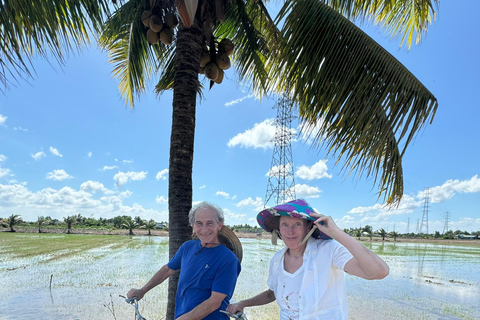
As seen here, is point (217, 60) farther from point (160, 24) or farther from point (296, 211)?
point (296, 211)

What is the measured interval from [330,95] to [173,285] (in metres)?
2.88

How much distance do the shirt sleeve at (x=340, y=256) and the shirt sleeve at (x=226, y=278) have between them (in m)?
0.78

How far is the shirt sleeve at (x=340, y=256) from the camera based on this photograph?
2.07 meters

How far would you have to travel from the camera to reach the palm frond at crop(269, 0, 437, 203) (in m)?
3.64

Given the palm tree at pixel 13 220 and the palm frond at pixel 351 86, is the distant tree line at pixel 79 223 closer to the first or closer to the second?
the palm tree at pixel 13 220

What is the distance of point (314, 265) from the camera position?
2145 mm

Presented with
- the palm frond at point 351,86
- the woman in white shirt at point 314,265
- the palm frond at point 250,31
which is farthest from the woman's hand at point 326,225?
the palm frond at point 250,31

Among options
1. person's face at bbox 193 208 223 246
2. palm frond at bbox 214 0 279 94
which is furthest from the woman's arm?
palm frond at bbox 214 0 279 94

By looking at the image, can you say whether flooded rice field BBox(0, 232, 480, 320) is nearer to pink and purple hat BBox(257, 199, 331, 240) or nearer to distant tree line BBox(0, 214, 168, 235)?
pink and purple hat BBox(257, 199, 331, 240)

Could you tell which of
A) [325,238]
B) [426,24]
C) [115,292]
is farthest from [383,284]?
[325,238]

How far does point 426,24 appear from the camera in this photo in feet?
18.4

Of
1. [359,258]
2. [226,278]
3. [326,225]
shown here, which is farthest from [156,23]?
[359,258]

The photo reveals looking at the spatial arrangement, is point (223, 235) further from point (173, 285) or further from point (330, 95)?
point (330, 95)

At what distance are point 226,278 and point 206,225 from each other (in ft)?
1.41
